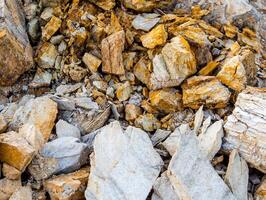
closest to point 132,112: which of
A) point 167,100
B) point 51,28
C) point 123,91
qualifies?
point 123,91

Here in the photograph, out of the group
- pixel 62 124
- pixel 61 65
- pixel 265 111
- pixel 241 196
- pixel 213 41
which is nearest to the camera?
pixel 241 196

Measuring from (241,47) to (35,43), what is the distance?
3.99m

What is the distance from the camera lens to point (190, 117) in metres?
6.23

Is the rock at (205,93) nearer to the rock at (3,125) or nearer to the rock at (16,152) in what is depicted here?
the rock at (16,152)

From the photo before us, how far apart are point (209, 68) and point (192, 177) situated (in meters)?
2.17

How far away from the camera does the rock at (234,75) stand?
6.04 metres

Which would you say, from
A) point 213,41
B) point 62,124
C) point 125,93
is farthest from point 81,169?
point 213,41

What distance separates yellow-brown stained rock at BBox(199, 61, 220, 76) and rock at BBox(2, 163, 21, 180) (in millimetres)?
3354

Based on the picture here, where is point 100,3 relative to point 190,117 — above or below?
above

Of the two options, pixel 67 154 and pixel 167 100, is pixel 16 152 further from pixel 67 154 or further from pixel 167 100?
pixel 167 100

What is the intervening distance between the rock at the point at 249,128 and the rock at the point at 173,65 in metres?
1.02

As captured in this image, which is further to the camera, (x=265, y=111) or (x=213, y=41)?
(x=213, y=41)

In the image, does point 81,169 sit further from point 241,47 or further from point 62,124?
point 241,47

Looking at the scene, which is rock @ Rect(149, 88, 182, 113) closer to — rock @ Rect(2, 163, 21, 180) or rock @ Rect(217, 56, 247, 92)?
rock @ Rect(217, 56, 247, 92)
